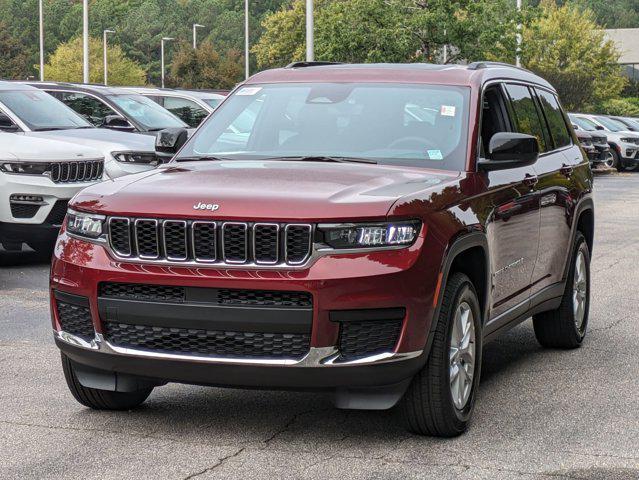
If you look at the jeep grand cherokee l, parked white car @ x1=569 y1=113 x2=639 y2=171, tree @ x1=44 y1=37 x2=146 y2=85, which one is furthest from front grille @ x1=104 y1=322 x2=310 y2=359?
tree @ x1=44 y1=37 x2=146 y2=85

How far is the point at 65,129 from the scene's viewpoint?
14.7 m

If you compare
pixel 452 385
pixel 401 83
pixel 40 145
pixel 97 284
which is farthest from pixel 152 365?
pixel 40 145

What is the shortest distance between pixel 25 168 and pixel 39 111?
190 centimetres

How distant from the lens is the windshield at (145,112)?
1781 cm

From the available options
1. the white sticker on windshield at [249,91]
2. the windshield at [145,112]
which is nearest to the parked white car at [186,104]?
the windshield at [145,112]

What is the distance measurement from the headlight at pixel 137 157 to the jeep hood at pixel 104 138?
5 centimetres

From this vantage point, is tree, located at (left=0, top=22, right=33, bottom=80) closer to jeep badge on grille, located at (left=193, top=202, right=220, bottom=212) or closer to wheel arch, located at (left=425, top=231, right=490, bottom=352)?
wheel arch, located at (left=425, top=231, right=490, bottom=352)

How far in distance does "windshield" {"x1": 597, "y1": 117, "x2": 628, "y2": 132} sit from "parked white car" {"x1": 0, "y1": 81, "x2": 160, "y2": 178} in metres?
26.7

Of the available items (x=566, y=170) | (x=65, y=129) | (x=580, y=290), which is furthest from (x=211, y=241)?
(x=65, y=129)

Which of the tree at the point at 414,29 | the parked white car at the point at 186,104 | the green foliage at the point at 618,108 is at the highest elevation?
the parked white car at the point at 186,104

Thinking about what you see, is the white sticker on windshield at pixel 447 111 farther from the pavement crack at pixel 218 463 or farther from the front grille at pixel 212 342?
the pavement crack at pixel 218 463

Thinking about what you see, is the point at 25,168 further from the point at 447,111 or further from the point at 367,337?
the point at 367,337

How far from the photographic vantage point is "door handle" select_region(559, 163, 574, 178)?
8288 mm

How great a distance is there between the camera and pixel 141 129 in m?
17.4
